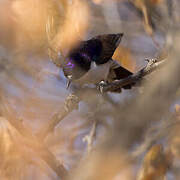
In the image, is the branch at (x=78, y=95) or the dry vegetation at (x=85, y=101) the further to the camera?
the branch at (x=78, y=95)

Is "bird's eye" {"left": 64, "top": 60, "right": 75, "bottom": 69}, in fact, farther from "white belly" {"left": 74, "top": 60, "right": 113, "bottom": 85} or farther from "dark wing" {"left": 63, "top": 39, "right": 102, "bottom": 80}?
"white belly" {"left": 74, "top": 60, "right": 113, "bottom": 85}

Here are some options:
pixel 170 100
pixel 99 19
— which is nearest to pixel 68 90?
pixel 99 19

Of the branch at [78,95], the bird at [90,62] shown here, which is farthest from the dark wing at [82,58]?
the branch at [78,95]

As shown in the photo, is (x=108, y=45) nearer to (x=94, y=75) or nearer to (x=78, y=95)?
(x=94, y=75)

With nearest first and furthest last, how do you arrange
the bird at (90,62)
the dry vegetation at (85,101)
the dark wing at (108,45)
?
1. the dry vegetation at (85,101)
2. the dark wing at (108,45)
3. the bird at (90,62)

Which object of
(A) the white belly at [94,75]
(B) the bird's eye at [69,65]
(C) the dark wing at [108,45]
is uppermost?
(C) the dark wing at [108,45]

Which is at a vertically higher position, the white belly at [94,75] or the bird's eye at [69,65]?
the bird's eye at [69,65]

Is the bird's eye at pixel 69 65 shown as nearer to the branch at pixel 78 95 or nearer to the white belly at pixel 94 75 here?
the white belly at pixel 94 75
